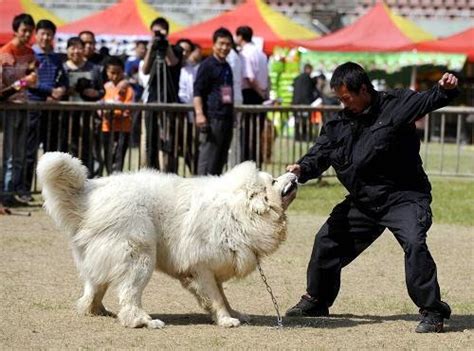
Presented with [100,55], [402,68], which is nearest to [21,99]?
[100,55]

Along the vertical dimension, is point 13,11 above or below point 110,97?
above

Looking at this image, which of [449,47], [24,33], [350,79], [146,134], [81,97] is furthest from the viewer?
[449,47]

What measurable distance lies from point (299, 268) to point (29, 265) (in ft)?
8.24

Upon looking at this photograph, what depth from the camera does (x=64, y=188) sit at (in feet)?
26.8

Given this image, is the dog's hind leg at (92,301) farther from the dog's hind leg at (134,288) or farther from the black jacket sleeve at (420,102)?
the black jacket sleeve at (420,102)

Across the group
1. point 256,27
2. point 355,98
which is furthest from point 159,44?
point 256,27

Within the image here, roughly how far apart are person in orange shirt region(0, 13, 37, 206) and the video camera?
8.17 feet

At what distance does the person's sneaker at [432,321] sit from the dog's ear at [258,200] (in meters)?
1.31

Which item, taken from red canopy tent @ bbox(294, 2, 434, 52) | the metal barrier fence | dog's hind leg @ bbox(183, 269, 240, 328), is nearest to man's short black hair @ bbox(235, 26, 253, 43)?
the metal barrier fence

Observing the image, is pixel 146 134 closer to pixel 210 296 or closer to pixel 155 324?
pixel 210 296

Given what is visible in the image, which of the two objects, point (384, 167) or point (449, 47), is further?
point (449, 47)

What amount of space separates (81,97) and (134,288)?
8.73 meters

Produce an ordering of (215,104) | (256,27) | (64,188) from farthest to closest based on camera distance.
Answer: (256,27) → (215,104) → (64,188)

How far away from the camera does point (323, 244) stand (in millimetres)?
8875
